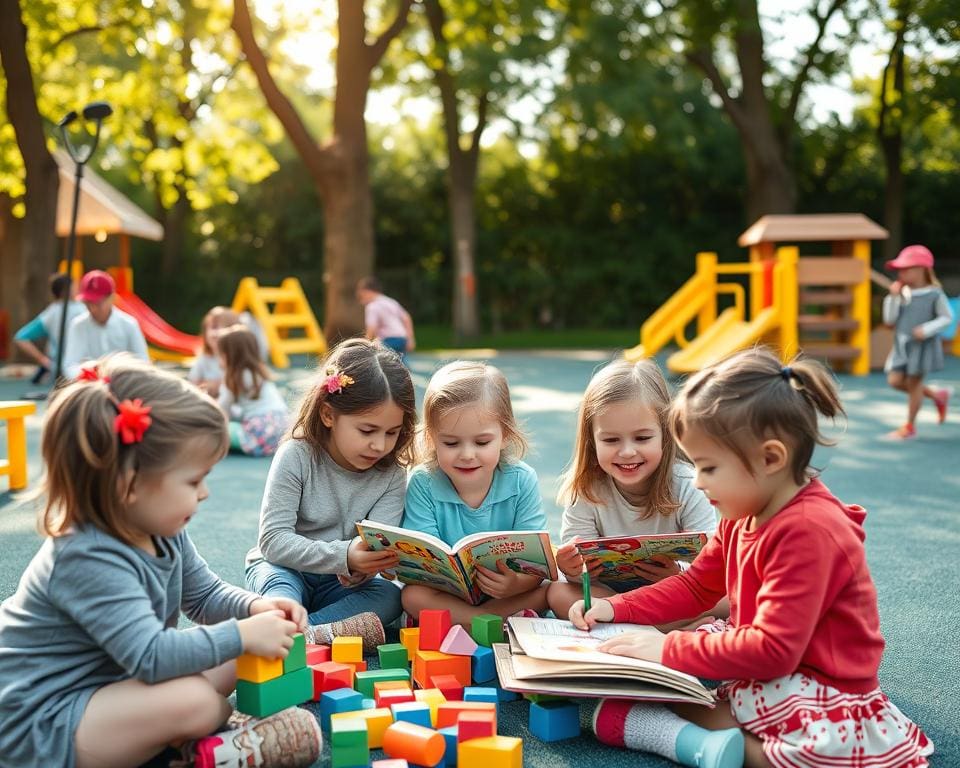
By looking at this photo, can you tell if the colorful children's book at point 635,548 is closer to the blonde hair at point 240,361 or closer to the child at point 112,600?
the child at point 112,600

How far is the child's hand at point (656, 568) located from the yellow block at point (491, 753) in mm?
836

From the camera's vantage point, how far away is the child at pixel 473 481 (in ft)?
9.45

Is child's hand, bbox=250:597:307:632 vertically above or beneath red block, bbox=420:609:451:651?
above

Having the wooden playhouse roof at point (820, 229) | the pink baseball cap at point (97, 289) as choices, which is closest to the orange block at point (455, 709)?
the pink baseball cap at point (97, 289)

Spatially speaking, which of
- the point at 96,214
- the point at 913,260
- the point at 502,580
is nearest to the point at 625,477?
the point at 502,580

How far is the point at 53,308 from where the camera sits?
10688mm

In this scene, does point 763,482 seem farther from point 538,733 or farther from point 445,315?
point 445,315

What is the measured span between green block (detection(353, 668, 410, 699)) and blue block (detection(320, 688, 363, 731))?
8 centimetres

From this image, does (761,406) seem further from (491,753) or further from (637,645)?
(491,753)

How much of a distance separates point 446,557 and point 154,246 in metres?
22.1

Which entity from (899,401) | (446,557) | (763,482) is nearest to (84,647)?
(446,557)

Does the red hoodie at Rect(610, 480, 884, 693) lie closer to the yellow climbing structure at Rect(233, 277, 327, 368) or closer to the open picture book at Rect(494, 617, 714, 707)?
the open picture book at Rect(494, 617, 714, 707)

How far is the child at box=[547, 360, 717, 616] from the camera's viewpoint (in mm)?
2807

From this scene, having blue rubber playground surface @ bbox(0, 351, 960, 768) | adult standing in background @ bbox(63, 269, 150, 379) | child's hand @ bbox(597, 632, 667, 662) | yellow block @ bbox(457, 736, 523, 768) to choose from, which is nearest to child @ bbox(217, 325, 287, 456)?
blue rubber playground surface @ bbox(0, 351, 960, 768)
